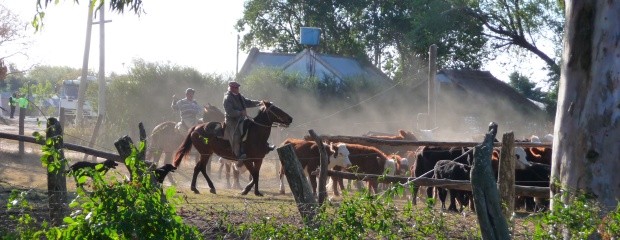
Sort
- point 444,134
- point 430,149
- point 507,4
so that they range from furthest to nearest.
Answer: point 507,4, point 444,134, point 430,149

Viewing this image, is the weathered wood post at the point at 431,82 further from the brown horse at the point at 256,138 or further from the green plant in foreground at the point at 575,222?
the green plant in foreground at the point at 575,222

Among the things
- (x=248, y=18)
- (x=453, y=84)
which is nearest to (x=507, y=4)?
(x=453, y=84)

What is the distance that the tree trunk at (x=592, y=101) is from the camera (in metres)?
9.02

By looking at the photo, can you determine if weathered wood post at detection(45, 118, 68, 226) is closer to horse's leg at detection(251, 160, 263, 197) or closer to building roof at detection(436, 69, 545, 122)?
horse's leg at detection(251, 160, 263, 197)

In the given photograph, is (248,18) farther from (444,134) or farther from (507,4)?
(444,134)

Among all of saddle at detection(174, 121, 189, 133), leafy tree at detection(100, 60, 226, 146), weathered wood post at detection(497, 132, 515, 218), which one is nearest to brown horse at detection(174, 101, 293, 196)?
saddle at detection(174, 121, 189, 133)

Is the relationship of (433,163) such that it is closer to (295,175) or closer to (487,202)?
(295,175)

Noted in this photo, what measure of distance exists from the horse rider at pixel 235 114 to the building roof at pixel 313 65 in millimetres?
33261

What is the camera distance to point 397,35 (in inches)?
2608

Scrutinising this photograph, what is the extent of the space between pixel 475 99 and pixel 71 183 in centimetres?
3412

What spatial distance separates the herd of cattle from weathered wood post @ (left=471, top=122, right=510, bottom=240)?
8.81m

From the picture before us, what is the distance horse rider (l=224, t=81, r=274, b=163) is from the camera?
2112 centimetres

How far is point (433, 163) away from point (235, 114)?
4240mm

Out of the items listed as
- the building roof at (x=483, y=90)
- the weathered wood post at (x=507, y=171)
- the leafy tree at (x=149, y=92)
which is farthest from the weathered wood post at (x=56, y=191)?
the building roof at (x=483, y=90)
